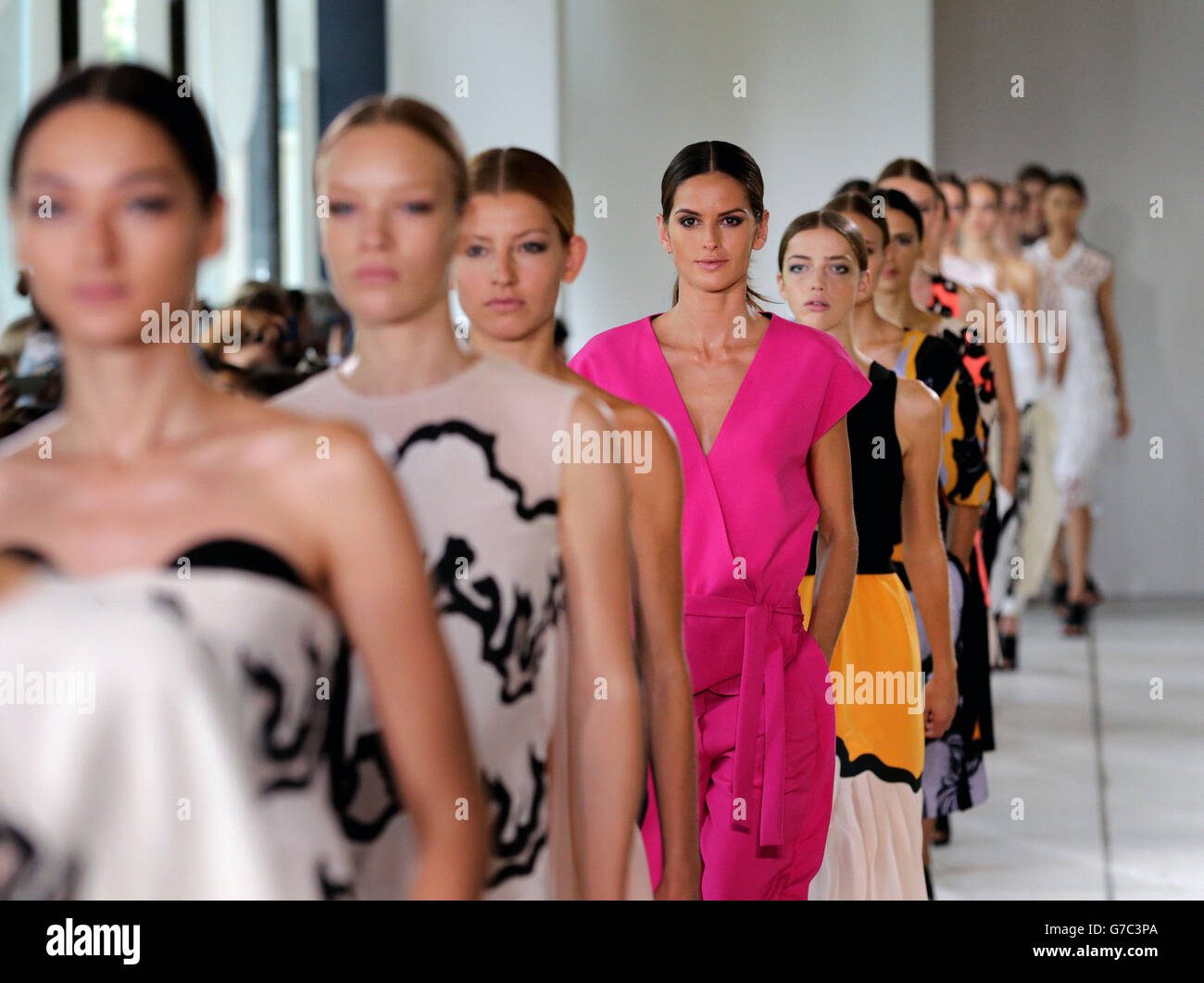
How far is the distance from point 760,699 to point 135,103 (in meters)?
1.32

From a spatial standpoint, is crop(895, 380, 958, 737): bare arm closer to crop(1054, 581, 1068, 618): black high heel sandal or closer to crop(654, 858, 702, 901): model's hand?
crop(654, 858, 702, 901): model's hand

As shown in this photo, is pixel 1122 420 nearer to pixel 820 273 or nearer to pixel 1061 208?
pixel 1061 208

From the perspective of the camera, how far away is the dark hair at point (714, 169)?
72.0 inches

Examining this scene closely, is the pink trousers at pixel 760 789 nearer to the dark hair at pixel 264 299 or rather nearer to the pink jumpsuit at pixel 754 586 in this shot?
the pink jumpsuit at pixel 754 586

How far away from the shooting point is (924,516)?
280cm

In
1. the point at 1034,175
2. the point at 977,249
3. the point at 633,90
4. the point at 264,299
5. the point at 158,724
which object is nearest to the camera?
the point at 158,724

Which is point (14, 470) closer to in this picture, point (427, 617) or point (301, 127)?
point (427, 617)

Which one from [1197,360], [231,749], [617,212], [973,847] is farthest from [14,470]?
[1197,360]

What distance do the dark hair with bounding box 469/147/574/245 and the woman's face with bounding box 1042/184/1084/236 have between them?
6280 millimetres

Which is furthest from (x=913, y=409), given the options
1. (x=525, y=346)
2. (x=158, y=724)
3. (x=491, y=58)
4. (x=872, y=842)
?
(x=158, y=724)

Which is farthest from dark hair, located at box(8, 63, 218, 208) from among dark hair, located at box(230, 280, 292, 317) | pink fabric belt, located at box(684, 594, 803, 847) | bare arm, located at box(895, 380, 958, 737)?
bare arm, located at box(895, 380, 958, 737)

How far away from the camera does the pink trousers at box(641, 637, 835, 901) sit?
7.30ft

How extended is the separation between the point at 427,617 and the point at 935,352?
218cm

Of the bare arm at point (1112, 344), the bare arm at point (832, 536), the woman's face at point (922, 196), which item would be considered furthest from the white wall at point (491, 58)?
the bare arm at point (1112, 344)
